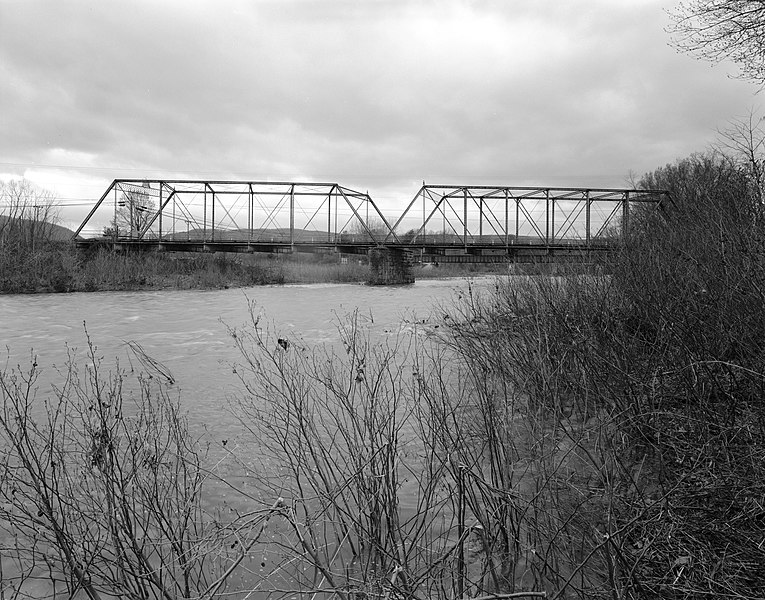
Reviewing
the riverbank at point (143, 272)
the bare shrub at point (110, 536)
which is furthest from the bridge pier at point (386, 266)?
the bare shrub at point (110, 536)

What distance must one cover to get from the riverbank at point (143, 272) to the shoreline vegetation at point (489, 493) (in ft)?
63.6

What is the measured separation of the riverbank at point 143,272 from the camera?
1478 inches

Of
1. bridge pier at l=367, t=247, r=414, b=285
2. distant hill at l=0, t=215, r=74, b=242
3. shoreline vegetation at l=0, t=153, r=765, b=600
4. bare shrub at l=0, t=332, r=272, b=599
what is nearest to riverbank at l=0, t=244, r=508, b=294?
distant hill at l=0, t=215, r=74, b=242

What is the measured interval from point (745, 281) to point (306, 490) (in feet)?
16.0

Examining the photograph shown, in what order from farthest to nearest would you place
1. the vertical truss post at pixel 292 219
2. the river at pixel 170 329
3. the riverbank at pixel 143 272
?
the vertical truss post at pixel 292 219 → the riverbank at pixel 143 272 → the river at pixel 170 329

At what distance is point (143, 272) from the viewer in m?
46.1

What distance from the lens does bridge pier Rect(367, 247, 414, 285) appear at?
198 feet

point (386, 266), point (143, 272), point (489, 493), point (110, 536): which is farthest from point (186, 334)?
point (386, 266)

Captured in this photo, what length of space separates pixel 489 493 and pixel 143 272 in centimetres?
4648

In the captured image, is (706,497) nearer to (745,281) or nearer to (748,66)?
(745,281)

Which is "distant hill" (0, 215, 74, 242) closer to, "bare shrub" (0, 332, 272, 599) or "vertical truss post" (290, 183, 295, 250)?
"vertical truss post" (290, 183, 295, 250)

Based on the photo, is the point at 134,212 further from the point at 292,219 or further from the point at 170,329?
the point at 170,329

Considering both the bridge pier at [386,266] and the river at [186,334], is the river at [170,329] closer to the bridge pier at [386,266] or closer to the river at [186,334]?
the river at [186,334]

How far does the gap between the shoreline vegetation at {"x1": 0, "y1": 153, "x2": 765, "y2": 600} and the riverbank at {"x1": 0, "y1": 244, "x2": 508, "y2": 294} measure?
→ 63.6 ft
